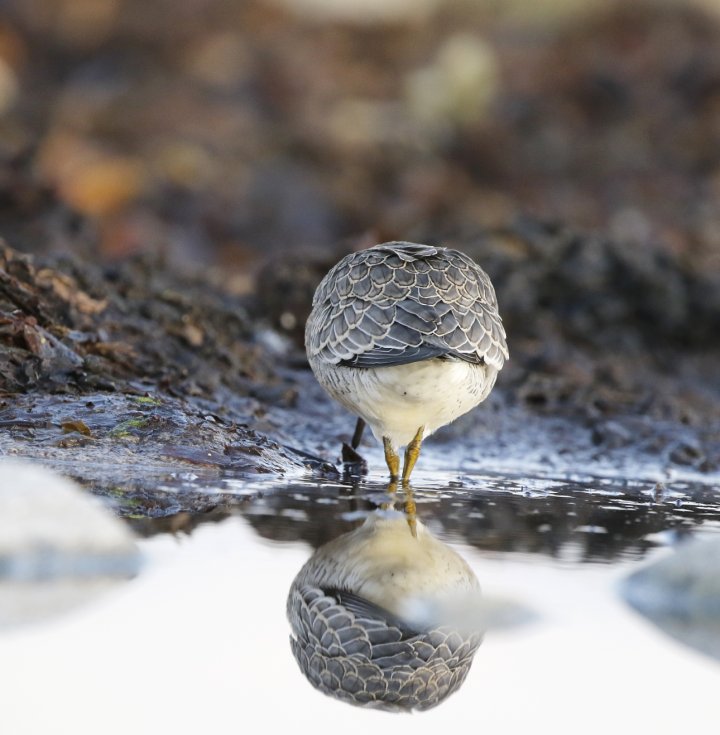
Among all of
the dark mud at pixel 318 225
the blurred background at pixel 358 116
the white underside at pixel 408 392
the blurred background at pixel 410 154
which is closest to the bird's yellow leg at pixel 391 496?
the dark mud at pixel 318 225

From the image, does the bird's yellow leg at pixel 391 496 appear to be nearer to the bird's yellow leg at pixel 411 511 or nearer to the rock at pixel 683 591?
the bird's yellow leg at pixel 411 511

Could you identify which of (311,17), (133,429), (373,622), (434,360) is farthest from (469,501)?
(311,17)

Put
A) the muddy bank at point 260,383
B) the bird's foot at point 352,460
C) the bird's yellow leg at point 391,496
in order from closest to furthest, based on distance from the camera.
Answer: the bird's yellow leg at point 391,496
the muddy bank at point 260,383
the bird's foot at point 352,460

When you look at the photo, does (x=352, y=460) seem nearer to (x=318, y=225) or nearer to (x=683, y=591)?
(x=683, y=591)

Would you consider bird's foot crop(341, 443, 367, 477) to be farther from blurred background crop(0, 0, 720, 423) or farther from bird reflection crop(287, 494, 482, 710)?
blurred background crop(0, 0, 720, 423)

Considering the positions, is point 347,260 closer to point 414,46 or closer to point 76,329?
point 76,329

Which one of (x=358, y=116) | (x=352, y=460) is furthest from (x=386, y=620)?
(x=358, y=116)
